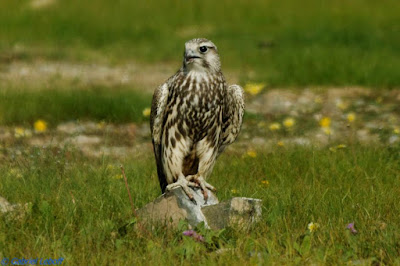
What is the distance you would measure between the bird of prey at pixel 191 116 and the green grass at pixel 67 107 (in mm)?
3367

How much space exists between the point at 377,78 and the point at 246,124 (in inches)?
118

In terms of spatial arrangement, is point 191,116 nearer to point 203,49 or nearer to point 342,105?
point 203,49

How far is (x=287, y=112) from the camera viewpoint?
32.5 feet

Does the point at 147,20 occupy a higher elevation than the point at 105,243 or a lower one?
higher

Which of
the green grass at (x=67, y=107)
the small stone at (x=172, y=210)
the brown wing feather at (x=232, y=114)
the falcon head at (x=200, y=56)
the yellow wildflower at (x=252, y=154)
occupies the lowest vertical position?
the yellow wildflower at (x=252, y=154)

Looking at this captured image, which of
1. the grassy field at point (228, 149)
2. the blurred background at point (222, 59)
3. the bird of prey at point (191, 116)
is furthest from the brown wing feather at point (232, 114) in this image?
the blurred background at point (222, 59)

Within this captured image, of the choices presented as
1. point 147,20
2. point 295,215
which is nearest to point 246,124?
point 295,215

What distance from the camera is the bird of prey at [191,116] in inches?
210

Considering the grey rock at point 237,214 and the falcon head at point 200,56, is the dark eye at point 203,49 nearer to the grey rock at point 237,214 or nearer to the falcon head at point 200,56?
the falcon head at point 200,56

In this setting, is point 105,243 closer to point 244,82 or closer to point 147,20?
point 244,82

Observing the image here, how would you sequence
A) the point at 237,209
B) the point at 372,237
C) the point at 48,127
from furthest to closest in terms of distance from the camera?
the point at 48,127 < the point at 237,209 < the point at 372,237

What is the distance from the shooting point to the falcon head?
17.4 feet

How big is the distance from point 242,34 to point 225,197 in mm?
9754

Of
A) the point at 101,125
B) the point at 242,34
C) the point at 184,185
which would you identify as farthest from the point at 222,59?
the point at 184,185
